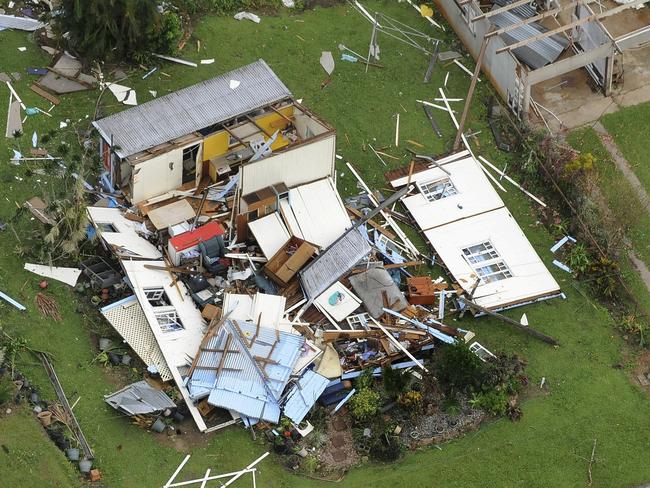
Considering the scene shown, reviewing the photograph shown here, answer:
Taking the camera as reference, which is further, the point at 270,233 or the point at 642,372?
the point at 270,233

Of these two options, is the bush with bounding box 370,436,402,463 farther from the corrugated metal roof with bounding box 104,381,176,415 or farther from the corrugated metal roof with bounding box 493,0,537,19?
the corrugated metal roof with bounding box 493,0,537,19

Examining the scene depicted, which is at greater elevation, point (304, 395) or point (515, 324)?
point (515, 324)

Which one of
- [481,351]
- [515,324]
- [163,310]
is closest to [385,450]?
[481,351]

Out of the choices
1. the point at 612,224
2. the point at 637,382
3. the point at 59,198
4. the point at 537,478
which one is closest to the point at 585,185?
the point at 612,224

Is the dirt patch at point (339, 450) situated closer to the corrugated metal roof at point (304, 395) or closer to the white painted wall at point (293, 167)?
the corrugated metal roof at point (304, 395)

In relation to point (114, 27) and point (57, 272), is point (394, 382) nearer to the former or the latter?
point (57, 272)
